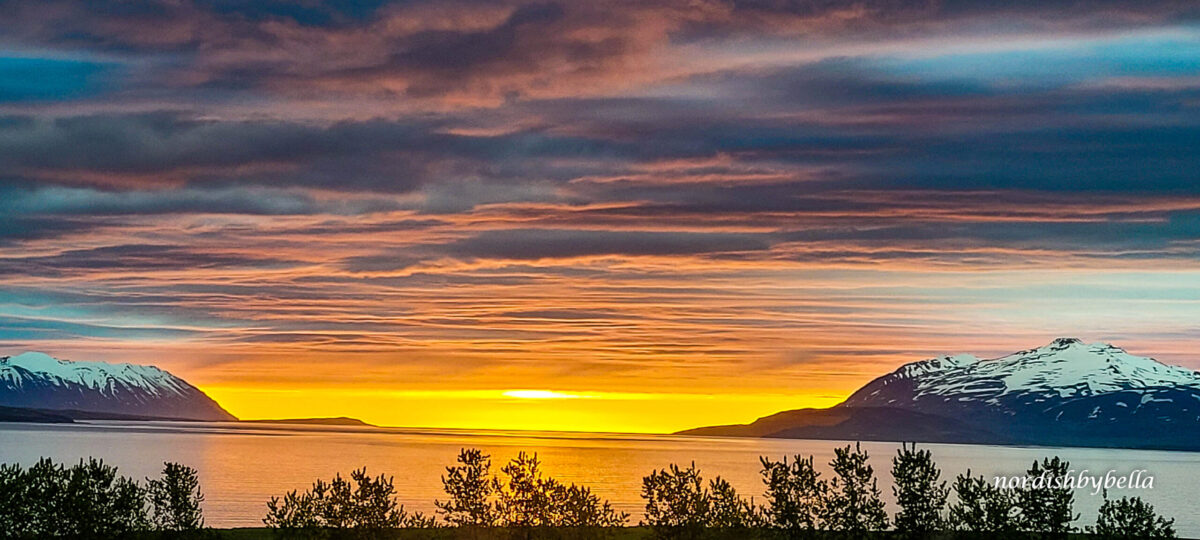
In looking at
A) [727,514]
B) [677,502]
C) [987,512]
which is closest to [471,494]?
[677,502]

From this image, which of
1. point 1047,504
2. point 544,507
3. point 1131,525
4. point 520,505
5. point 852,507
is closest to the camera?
point 1131,525

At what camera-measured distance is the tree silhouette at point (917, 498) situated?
2095 inches

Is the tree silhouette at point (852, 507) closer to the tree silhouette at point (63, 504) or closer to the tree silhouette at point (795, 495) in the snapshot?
the tree silhouette at point (795, 495)

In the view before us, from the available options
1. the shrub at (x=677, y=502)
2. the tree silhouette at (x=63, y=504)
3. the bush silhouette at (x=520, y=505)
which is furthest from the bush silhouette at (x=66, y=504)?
the shrub at (x=677, y=502)

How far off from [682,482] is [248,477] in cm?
13736

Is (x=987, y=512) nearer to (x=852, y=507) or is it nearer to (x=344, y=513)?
(x=852, y=507)

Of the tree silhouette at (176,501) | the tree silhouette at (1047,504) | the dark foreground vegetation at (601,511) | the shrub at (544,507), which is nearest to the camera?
the tree silhouette at (1047,504)

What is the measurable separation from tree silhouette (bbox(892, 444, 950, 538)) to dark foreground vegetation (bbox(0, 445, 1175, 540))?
5 cm

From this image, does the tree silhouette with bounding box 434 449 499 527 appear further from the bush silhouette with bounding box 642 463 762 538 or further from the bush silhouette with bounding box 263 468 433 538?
the bush silhouette with bounding box 642 463 762 538

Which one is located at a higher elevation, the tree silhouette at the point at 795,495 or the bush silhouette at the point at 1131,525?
the tree silhouette at the point at 795,495

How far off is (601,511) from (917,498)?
13950 mm

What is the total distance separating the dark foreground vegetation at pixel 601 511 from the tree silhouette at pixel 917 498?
5 centimetres

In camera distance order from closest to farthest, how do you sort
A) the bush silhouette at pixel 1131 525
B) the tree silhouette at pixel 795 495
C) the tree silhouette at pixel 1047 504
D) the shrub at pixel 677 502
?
the bush silhouette at pixel 1131 525
the tree silhouette at pixel 1047 504
the shrub at pixel 677 502
the tree silhouette at pixel 795 495

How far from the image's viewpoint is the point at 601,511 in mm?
57188
